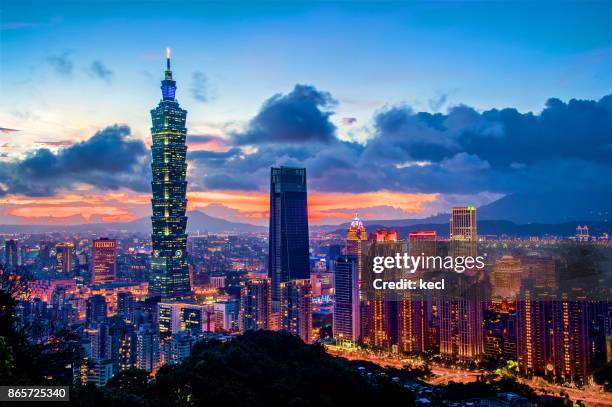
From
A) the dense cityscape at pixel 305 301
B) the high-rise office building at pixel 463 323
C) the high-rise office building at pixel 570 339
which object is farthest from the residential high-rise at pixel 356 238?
the high-rise office building at pixel 570 339

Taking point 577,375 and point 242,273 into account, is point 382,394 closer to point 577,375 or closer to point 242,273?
point 577,375

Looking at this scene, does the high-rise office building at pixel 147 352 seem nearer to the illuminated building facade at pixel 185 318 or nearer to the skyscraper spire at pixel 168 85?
the illuminated building facade at pixel 185 318

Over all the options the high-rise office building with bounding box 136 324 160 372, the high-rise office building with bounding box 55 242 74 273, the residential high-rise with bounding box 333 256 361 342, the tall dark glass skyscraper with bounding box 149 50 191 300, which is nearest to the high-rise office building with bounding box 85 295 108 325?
the high-rise office building with bounding box 136 324 160 372

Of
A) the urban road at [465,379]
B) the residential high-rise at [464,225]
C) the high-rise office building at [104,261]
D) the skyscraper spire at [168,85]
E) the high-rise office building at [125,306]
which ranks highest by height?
the skyscraper spire at [168,85]

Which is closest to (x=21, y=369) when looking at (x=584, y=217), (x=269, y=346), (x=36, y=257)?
(x=269, y=346)

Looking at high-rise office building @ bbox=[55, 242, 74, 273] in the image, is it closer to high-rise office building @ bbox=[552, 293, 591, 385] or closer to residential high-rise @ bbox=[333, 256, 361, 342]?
residential high-rise @ bbox=[333, 256, 361, 342]

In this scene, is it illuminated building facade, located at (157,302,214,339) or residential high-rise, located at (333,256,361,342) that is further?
illuminated building facade, located at (157,302,214,339)
